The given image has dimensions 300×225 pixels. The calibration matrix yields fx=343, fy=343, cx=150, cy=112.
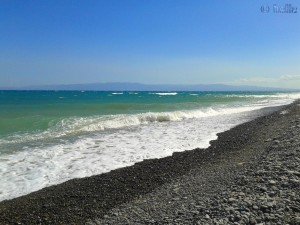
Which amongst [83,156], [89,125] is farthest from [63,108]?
[83,156]

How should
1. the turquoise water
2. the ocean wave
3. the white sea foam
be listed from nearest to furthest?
the white sea foam, the ocean wave, the turquoise water

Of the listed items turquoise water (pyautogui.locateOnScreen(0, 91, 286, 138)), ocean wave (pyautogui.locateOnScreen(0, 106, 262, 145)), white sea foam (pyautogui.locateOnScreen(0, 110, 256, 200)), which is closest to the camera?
white sea foam (pyautogui.locateOnScreen(0, 110, 256, 200))

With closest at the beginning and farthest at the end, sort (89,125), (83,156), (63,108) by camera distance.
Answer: (83,156) < (89,125) < (63,108)

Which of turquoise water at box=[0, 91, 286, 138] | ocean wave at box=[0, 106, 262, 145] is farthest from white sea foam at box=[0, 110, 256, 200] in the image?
turquoise water at box=[0, 91, 286, 138]

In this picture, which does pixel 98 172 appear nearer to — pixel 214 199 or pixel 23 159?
pixel 23 159

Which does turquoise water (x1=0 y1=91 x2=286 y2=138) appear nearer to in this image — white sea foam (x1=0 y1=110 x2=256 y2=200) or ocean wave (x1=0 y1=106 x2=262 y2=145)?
ocean wave (x1=0 y1=106 x2=262 y2=145)

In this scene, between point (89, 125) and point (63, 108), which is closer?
point (89, 125)

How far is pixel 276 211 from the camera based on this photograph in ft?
18.7

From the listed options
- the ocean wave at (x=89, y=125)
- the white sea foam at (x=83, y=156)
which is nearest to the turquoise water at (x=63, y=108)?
the ocean wave at (x=89, y=125)

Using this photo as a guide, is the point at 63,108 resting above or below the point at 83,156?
below

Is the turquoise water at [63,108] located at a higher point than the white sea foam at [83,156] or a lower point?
lower

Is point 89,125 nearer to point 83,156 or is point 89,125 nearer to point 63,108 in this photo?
point 83,156

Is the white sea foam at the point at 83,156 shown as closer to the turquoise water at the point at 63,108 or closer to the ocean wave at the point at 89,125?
the ocean wave at the point at 89,125

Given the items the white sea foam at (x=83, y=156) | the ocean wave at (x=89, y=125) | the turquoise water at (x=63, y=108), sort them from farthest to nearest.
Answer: the turquoise water at (x=63, y=108) < the ocean wave at (x=89, y=125) < the white sea foam at (x=83, y=156)
